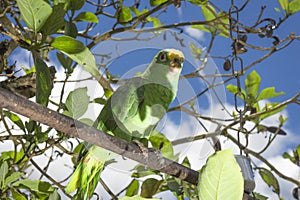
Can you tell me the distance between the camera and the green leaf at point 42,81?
0.49 metres

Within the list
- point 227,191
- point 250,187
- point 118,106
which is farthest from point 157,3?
point 227,191

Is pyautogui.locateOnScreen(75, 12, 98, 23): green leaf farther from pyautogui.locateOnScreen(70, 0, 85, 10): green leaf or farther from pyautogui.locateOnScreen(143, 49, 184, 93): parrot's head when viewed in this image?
pyautogui.locateOnScreen(143, 49, 184, 93): parrot's head

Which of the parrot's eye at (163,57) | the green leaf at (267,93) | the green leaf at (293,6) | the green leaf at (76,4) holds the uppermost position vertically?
the green leaf at (293,6)

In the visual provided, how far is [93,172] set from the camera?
22.4 inches

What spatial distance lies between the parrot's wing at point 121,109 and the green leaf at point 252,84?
542 millimetres

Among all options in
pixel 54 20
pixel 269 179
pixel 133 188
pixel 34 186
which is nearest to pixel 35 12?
pixel 54 20

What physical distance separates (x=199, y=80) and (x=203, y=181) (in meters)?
0.14

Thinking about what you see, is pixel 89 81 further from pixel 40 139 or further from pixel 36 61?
pixel 40 139

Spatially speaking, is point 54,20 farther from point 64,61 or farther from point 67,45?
point 64,61

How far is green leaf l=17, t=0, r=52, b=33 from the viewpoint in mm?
449

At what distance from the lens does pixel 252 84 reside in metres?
1.08

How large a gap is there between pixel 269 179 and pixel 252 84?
25 centimetres

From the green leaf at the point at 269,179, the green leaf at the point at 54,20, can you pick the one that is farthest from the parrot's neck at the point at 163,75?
the green leaf at the point at 269,179

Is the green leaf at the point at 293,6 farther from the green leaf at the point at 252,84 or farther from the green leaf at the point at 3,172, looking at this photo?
the green leaf at the point at 3,172
